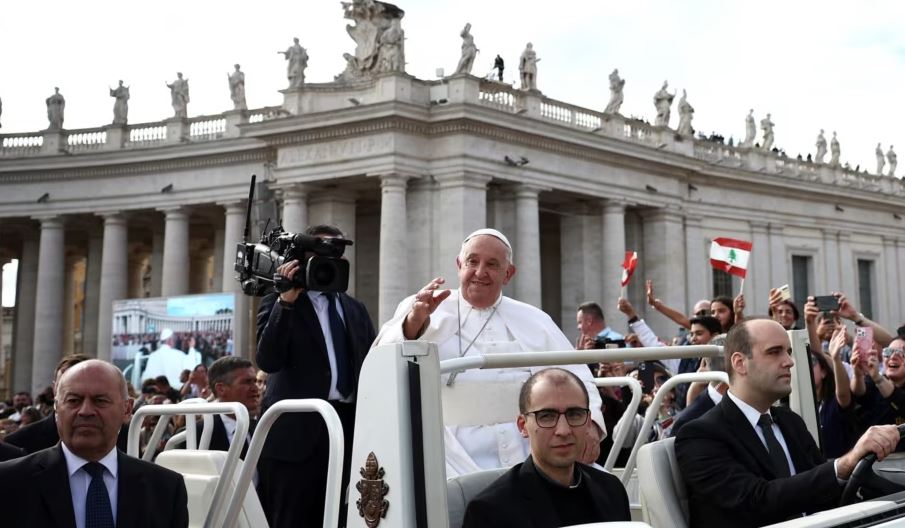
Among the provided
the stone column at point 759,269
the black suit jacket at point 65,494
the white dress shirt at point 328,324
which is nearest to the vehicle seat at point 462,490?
the black suit jacket at point 65,494

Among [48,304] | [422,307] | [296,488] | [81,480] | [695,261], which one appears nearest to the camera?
[81,480]

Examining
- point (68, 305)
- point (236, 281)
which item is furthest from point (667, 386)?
point (68, 305)

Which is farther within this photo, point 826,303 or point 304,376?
point 826,303

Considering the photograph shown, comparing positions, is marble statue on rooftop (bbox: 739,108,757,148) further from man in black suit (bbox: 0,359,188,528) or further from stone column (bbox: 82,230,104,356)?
man in black suit (bbox: 0,359,188,528)

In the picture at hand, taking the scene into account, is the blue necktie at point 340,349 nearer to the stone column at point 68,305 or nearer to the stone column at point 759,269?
the stone column at point 68,305

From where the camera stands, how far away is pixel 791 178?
150 feet

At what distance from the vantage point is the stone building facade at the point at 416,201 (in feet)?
110

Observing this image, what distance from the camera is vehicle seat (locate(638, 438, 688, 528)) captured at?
4.68 metres

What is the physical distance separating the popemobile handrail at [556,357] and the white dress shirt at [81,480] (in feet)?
5.30

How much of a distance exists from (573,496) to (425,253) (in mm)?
29283

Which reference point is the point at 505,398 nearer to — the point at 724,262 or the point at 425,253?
the point at 724,262

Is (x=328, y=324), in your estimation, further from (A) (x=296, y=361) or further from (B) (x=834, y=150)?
(B) (x=834, y=150)

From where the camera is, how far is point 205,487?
16.4 feet

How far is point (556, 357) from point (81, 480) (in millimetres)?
2184
